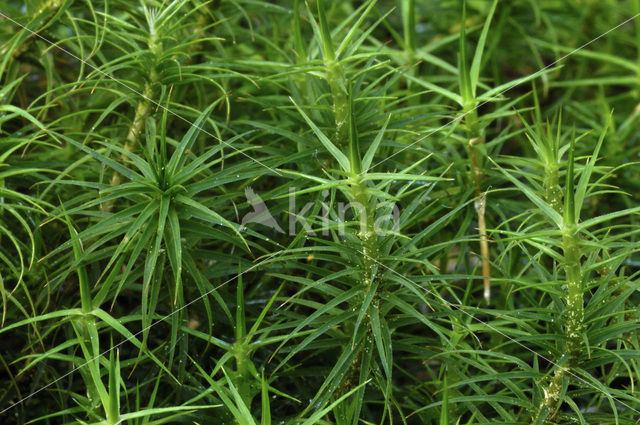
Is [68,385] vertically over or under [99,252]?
under

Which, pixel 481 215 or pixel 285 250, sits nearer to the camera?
pixel 285 250

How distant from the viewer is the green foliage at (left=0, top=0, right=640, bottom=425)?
535 millimetres

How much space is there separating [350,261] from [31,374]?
0.31 meters

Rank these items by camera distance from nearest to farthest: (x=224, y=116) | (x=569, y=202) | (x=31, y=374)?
(x=569, y=202), (x=31, y=374), (x=224, y=116)

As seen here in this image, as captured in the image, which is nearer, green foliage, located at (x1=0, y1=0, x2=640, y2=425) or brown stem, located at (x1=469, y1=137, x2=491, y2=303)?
green foliage, located at (x1=0, y1=0, x2=640, y2=425)

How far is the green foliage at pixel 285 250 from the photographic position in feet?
1.76

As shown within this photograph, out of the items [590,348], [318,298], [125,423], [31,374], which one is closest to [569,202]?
[590,348]

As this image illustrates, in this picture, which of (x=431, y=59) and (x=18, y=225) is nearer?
(x=18, y=225)

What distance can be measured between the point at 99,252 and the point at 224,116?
10.1 inches

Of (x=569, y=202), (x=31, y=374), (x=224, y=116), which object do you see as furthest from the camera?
(x=224, y=116)

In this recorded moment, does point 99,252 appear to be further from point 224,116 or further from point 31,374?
point 224,116

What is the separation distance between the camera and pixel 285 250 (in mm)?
537

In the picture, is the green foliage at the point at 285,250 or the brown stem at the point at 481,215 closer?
the green foliage at the point at 285,250

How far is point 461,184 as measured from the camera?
713 mm
